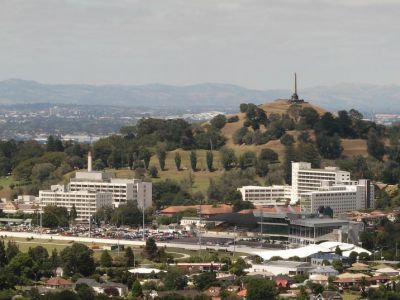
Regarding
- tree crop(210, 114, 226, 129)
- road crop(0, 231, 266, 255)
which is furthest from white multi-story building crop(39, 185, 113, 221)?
tree crop(210, 114, 226, 129)

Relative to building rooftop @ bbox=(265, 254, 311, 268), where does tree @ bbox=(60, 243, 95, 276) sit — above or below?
above

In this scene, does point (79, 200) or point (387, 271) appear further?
point (79, 200)

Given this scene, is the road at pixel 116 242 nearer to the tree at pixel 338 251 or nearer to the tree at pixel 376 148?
the tree at pixel 338 251

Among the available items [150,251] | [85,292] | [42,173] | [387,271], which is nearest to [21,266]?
[85,292]

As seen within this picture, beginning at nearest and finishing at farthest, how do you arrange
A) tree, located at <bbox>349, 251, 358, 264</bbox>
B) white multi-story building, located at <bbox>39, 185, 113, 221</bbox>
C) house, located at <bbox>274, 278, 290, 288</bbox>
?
1. house, located at <bbox>274, 278, 290, 288</bbox>
2. tree, located at <bbox>349, 251, 358, 264</bbox>
3. white multi-story building, located at <bbox>39, 185, 113, 221</bbox>

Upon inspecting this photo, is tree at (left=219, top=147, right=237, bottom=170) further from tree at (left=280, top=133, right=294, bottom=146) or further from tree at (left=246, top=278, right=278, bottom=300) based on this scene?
tree at (left=246, top=278, right=278, bottom=300)

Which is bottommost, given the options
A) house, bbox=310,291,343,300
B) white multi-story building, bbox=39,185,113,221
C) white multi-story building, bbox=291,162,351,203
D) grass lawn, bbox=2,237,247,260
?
house, bbox=310,291,343,300

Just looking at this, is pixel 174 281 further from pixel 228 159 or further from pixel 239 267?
pixel 228 159
